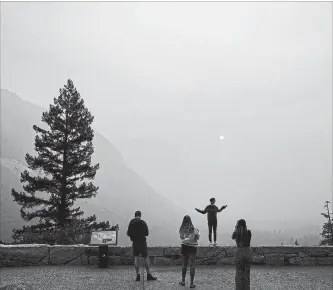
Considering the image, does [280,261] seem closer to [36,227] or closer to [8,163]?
[36,227]

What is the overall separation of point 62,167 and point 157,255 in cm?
1363

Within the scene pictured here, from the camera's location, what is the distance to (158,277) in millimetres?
7953

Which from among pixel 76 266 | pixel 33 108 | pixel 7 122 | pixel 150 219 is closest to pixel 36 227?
pixel 76 266

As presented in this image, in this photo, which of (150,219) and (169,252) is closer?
(169,252)

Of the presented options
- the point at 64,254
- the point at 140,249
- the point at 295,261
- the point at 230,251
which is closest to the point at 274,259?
the point at 295,261

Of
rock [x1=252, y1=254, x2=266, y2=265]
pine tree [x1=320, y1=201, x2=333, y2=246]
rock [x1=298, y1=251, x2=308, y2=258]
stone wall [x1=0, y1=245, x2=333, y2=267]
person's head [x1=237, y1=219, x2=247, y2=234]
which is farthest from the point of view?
pine tree [x1=320, y1=201, x2=333, y2=246]

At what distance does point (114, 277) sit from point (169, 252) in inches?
93.3

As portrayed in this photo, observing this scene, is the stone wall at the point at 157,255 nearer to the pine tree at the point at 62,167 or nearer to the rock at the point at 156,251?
the rock at the point at 156,251

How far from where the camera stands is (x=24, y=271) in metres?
8.40

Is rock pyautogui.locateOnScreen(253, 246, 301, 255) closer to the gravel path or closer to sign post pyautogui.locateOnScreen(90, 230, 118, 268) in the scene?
the gravel path

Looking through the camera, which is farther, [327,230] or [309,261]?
[327,230]

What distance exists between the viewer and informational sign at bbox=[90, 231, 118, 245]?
8.84 meters

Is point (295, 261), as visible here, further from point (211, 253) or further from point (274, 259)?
point (211, 253)

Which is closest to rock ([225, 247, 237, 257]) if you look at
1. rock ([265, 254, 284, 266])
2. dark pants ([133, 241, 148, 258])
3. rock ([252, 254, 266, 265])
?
rock ([252, 254, 266, 265])
